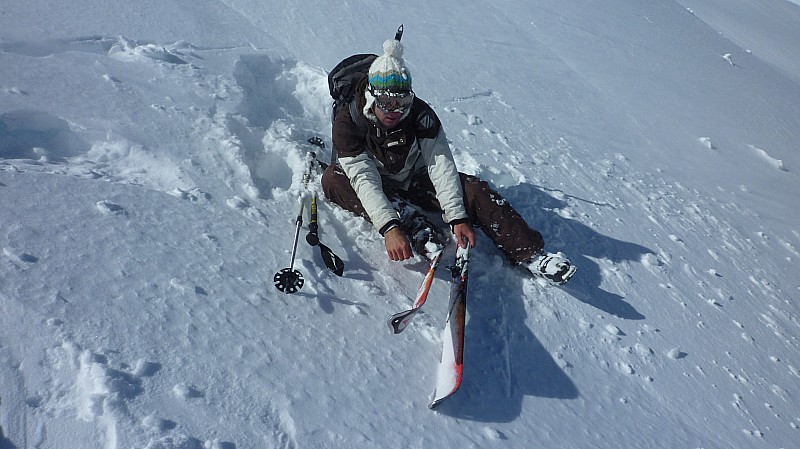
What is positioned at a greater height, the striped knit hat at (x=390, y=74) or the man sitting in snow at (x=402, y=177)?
the striped knit hat at (x=390, y=74)

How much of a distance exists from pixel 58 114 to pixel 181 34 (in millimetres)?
1902

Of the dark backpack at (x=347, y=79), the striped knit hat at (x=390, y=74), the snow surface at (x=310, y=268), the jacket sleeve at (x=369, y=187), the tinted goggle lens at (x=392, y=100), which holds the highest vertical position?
the striped knit hat at (x=390, y=74)

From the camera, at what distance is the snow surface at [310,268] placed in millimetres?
1938

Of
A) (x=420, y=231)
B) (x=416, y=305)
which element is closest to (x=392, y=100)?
(x=420, y=231)

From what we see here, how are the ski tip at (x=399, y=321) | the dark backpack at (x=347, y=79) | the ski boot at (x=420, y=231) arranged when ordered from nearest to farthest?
the ski tip at (x=399, y=321) → the ski boot at (x=420, y=231) → the dark backpack at (x=347, y=79)

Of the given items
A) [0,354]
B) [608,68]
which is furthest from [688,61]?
[0,354]

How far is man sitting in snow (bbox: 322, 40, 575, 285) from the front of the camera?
292cm

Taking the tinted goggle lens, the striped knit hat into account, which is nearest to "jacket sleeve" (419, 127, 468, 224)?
the tinted goggle lens

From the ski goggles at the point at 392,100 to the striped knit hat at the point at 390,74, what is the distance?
2 cm

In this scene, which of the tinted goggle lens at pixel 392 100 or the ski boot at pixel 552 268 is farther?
the ski boot at pixel 552 268

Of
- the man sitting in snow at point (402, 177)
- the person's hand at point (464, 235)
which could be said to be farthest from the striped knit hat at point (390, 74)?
the person's hand at point (464, 235)

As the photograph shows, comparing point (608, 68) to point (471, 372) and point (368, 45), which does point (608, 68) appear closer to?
point (368, 45)

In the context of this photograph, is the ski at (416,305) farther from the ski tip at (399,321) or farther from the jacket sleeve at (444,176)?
the jacket sleeve at (444,176)

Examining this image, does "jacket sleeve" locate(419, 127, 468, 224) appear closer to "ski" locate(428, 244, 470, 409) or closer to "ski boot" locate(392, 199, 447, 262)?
"ski boot" locate(392, 199, 447, 262)
